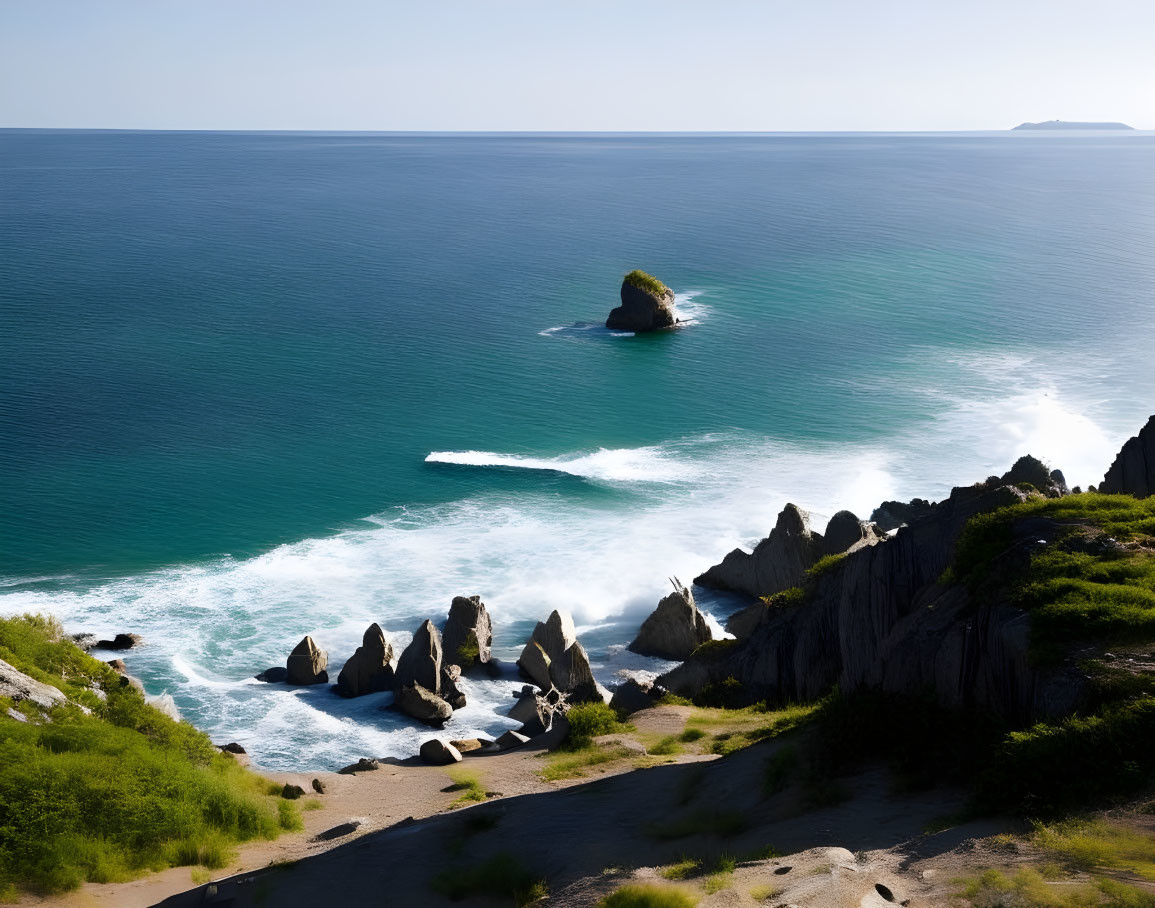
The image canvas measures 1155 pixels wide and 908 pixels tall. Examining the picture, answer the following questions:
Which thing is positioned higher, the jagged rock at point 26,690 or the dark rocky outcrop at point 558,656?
the jagged rock at point 26,690

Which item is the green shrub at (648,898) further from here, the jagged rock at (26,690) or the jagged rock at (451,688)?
the jagged rock at (451,688)

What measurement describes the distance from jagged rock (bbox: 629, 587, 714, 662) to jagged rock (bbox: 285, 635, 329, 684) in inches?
560

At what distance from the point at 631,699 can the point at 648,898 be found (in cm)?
1793

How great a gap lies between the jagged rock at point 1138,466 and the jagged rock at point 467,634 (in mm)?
25845

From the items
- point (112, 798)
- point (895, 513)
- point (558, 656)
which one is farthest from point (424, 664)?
point (895, 513)

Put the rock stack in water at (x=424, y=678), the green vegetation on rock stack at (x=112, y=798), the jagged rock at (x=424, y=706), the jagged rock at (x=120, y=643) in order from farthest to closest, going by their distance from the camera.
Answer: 1. the jagged rock at (x=120, y=643)
2. the rock stack in water at (x=424, y=678)
3. the jagged rock at (x=424, y=706)
4. the green vegetation on rock stack at (x=112, y=798)

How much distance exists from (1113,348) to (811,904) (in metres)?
96.9

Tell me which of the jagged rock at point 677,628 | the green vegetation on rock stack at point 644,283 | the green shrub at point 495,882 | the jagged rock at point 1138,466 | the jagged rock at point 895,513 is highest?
the green vegetation on rock stack at point 644,283

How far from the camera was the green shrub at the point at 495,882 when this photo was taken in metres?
23.2

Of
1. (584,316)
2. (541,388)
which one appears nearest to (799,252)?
(584,316)

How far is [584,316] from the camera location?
116m

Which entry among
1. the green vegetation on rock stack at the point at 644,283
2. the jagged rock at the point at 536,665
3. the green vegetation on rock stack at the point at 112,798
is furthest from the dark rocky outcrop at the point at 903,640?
the green vegetation on rock stack at the point at 644,283

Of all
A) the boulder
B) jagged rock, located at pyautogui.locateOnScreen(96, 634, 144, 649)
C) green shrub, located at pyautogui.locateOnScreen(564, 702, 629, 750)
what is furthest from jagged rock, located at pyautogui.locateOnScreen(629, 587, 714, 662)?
the boulder

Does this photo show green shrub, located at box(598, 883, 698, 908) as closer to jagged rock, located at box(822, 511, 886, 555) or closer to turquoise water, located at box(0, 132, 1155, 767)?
turquoise water, located at box(0, 132, 1155, 767)
